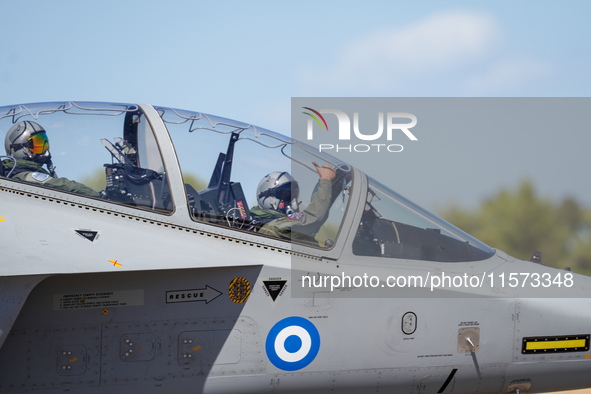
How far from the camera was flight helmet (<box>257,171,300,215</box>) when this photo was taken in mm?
5438

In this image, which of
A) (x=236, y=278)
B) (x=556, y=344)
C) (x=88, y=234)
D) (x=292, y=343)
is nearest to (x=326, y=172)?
(x=236, y=278)

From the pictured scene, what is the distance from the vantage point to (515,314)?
5.29 metres

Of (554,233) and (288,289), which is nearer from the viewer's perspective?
(288,289)

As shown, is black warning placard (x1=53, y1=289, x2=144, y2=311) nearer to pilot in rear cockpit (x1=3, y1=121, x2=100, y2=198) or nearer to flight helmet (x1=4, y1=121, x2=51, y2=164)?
pilot in rear cockpit (x1=3, y1=121, x2=100, y2=198)

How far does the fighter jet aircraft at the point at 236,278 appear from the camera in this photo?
179 inches

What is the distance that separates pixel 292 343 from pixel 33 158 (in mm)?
2632

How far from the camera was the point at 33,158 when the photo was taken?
5.01 metres

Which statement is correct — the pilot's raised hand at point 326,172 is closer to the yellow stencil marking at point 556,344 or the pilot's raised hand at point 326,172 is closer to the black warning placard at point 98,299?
the black warning placard at point 98,299

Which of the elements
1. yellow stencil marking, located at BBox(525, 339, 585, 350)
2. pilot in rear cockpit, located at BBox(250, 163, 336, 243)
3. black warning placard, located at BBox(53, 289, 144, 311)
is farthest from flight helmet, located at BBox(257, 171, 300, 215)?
yellow stencil marking, located at BBox(525, 339, 585, 350)

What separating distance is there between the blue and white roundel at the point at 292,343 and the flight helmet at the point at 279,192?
1.04 m

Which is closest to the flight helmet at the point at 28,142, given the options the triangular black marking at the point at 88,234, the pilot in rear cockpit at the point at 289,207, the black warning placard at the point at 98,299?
the triangular black marking at the point at 88,234

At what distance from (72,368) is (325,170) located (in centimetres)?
275

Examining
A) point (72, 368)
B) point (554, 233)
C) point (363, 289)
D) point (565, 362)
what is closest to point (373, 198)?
point (363, 289)

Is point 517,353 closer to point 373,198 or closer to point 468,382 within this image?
point 468,382
